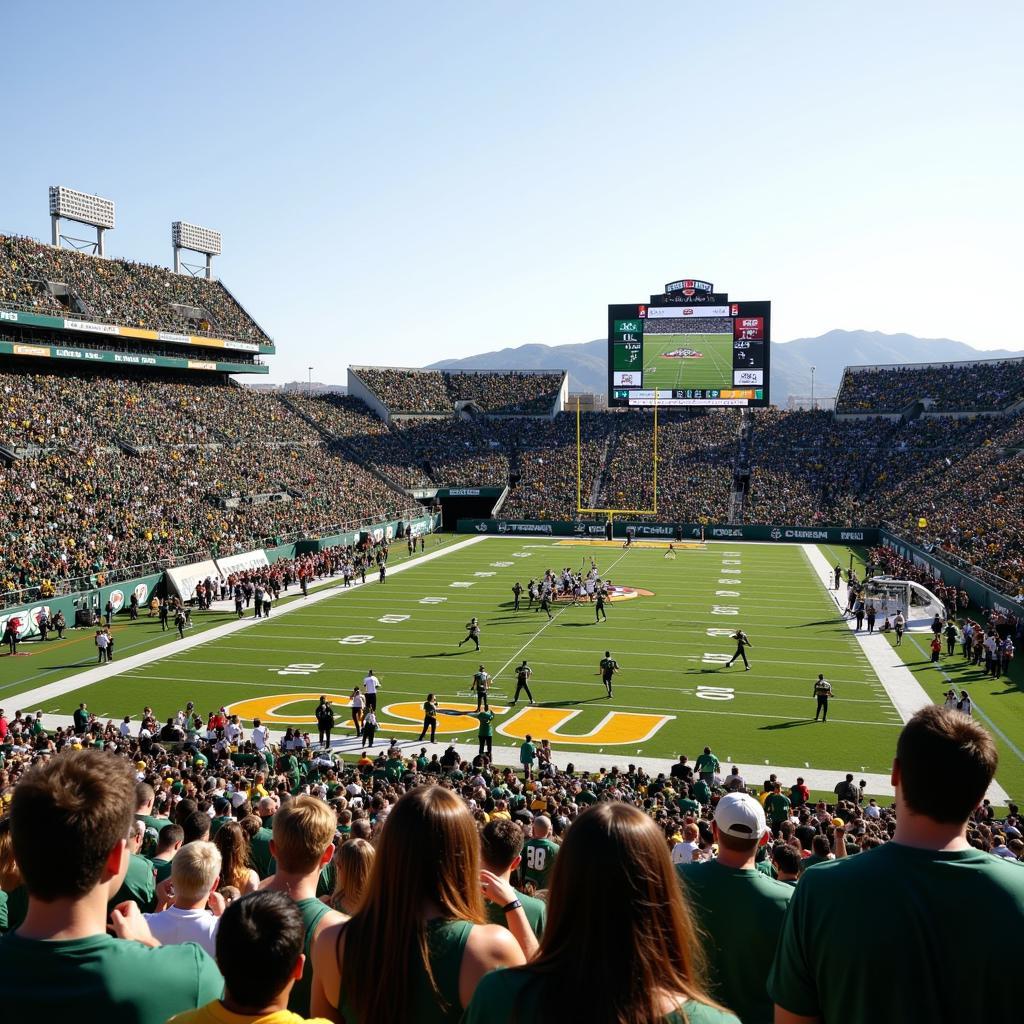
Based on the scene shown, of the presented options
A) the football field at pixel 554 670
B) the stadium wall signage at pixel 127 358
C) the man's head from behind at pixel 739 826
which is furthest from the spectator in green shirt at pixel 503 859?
the stadium wall signage at pixel 127 358

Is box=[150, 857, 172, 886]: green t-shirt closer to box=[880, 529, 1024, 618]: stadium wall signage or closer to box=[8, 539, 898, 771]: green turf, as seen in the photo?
box=[8, 539, 898, 771]: green turf

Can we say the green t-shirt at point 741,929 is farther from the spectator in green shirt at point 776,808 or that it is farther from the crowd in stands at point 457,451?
the crowd in stands at point 457,451

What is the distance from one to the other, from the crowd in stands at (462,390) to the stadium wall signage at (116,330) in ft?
35.9

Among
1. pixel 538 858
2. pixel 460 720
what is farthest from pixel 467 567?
pixel 538 858

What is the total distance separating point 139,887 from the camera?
18.4 feet

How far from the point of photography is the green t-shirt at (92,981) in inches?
94.7

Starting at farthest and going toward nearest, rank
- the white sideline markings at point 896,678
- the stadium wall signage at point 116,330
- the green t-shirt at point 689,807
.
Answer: the stadium wall signage at point 116,330
the white sideline markings at point 896,678
the green t-shirt at point 689,807

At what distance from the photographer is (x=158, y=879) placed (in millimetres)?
6250

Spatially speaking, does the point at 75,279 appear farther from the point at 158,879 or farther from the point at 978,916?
the point at 978,916

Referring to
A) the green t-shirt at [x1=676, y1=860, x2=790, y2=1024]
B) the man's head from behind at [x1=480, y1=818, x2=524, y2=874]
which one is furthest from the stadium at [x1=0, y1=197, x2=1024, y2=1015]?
the green t-shirt at [x1=676, y1=860, x2=790, y2=1024]

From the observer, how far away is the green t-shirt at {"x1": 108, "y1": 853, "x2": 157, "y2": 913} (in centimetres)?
557

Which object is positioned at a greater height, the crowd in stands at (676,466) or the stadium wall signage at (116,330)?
the stadium wall signage at (116,330)

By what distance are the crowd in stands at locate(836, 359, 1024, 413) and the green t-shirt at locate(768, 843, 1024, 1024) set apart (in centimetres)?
6252

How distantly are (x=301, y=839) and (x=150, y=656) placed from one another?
25.0 m
